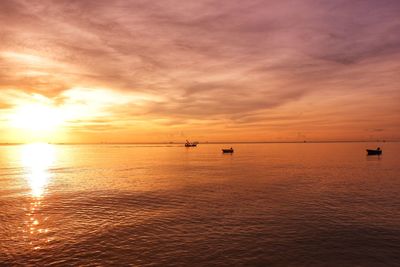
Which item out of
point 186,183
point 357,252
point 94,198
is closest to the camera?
point 357,252

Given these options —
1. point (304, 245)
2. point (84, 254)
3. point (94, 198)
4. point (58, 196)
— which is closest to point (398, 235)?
point (304, 245)

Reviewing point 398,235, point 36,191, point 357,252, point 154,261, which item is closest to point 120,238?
point 154,261

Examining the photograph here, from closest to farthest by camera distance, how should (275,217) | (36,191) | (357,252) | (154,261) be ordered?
(154,261)
(357,252)
(275,217)
(36,191)

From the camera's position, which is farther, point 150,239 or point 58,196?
point 58,196

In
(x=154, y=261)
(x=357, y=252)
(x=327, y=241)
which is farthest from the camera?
(x=327, y=241)

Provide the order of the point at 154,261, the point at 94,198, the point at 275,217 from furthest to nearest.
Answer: the point at 94,198, the point at 275,217, the point at 154,261

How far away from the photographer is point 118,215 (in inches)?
1518

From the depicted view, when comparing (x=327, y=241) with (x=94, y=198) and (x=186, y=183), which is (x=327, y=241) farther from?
(x=186, y=183)

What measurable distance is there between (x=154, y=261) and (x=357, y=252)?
665 inches

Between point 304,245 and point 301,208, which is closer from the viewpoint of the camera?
point 304,245

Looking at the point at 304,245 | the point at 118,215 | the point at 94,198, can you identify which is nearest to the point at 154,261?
the point at 304,245

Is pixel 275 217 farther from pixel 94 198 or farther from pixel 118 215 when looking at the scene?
pixel 94 198

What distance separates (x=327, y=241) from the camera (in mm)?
28562

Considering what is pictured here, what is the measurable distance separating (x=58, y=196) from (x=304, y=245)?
41.7m
